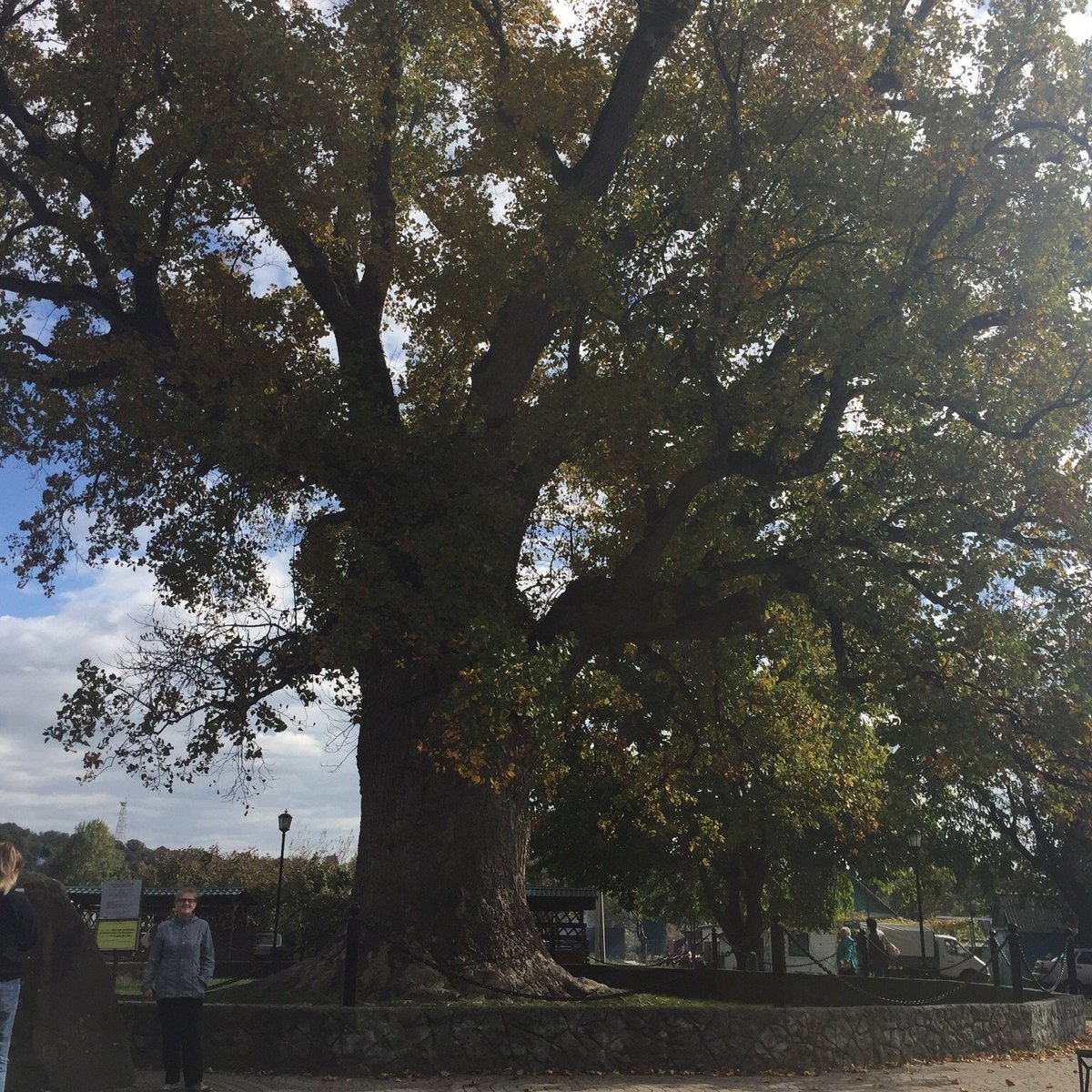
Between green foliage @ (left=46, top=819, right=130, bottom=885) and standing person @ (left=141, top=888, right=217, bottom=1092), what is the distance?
91738 millimetres

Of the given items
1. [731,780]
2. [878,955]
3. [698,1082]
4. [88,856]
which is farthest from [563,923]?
[88,856]

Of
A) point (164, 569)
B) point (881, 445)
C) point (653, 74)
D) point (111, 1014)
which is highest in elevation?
point (653, 74)

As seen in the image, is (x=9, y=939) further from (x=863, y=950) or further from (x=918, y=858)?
(x=918, y=858)

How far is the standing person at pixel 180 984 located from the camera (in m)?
8.36

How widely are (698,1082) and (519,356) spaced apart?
8722 millimetres

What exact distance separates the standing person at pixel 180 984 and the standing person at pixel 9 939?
196 centimetres

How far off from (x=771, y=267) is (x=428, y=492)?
4.71m

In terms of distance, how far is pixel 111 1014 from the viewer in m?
8.47

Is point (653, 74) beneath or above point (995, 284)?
A: above

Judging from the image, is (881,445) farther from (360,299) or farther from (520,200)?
(360,299)

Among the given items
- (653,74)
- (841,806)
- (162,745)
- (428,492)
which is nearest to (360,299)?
(428,492)

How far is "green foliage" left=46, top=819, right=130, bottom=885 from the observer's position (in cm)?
9500

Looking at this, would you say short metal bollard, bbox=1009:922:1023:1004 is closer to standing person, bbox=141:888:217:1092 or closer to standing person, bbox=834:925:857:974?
standing person, bbox=834:925:857:974

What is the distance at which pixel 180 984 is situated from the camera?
330 inches
